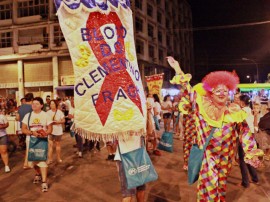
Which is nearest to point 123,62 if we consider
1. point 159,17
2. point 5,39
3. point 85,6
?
point 85,6

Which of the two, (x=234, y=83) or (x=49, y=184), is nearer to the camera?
(x=234, y=83)

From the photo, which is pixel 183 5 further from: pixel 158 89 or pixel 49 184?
pixel 49 184

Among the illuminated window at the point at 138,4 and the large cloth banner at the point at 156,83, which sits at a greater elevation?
the illuminated window at the point at 138,4

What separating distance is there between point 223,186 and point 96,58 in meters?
2.16

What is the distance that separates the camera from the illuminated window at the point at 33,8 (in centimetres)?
2734

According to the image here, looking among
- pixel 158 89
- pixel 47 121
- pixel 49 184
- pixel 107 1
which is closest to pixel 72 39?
pixel 107 1

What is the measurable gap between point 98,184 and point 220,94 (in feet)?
11.6

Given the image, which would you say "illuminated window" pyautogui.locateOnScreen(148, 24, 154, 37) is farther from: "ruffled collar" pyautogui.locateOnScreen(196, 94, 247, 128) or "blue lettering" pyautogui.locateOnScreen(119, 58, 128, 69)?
"blue lettering" pyautogui.locateOnScreen(119, 58, 128, 69)

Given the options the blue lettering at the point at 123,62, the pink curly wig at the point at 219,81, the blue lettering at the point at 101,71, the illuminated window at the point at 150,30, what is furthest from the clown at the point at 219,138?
the illuminated window at the point at 150,30

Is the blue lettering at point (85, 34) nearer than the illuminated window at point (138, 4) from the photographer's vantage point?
Yes

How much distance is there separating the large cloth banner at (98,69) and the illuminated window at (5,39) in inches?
1096

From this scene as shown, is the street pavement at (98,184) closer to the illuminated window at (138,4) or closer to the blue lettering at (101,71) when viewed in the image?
the blue lettering at (101,71)

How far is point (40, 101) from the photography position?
5914mm

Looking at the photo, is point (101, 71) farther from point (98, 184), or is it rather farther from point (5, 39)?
point (5, 39)
